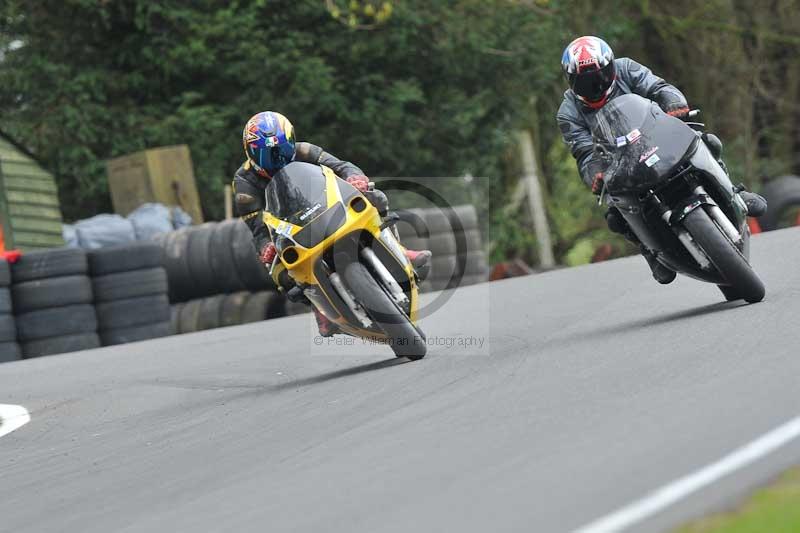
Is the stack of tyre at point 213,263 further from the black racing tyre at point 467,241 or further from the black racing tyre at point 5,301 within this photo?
the black racing tyre at point 5,301

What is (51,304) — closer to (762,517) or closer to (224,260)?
(224,260)

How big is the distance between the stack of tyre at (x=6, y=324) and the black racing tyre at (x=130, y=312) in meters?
0.94

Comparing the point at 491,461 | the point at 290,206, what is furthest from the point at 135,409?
the point at 491,461

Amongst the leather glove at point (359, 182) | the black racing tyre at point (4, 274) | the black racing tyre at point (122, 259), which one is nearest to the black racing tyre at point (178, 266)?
the black racing tyre at point (122, 259)

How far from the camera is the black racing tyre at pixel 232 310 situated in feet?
53.7

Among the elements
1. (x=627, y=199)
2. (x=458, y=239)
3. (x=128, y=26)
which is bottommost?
A: (x=458, y=239)

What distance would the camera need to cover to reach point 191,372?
10.5 meters

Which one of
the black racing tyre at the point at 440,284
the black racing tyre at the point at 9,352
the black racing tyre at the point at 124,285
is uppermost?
the black racing tyre at the point at 124,285

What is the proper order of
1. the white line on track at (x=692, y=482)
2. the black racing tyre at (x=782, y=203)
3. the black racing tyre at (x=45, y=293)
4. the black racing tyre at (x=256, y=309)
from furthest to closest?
the black racing tyre at (x=782, y=203), the black racing tyre at (x=256, y=309), the black racing tyre at (x=45, y=293), the white line on track at (x=692, y=482)

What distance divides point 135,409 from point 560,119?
310 cm

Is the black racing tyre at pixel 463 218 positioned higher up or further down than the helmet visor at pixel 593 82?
further down

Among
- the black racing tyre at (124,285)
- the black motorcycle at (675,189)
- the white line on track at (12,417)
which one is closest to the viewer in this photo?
the black motorcycle at (675,189)

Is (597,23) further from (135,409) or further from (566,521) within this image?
(566,521)

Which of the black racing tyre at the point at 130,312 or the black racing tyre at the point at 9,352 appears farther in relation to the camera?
the black racing tyre at the point at 130,312
